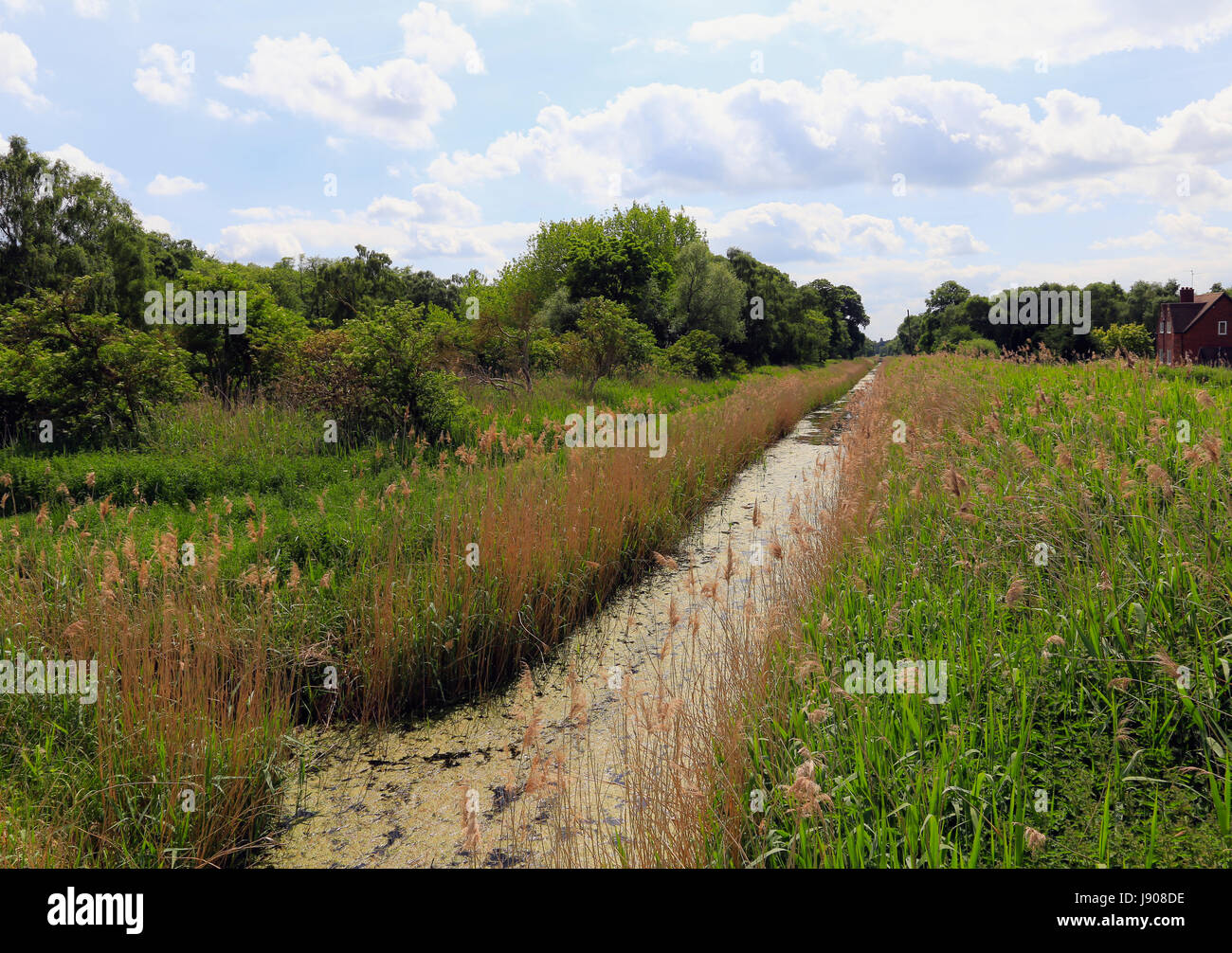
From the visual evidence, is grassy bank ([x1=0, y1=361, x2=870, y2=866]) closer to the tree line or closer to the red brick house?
the tree line

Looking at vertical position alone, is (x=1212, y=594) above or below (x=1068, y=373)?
below

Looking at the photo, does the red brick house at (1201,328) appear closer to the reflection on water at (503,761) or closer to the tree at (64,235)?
the reflection on water at (503,761)

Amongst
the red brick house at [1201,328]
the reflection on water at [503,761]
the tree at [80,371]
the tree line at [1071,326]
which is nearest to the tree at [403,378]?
the tree at [80,371]

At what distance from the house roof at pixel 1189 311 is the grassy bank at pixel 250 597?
63.8m

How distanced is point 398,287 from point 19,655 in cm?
3433

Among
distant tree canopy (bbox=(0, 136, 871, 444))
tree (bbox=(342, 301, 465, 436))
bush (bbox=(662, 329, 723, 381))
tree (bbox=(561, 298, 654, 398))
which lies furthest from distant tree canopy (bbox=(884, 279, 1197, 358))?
tree (bbox=(342, 301, 465, 436))

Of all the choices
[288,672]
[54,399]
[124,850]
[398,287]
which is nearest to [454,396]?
[54,399]

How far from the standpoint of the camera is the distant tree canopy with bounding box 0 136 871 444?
10156 millimetres

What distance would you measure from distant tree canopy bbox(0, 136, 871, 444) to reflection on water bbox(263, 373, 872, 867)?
622 cm

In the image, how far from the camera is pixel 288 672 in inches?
191

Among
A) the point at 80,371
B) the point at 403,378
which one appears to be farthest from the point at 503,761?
the point at 80,371

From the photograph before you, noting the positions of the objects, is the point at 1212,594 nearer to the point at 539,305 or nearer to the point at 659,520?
the point at 659,520

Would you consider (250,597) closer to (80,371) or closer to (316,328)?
(80,371)
